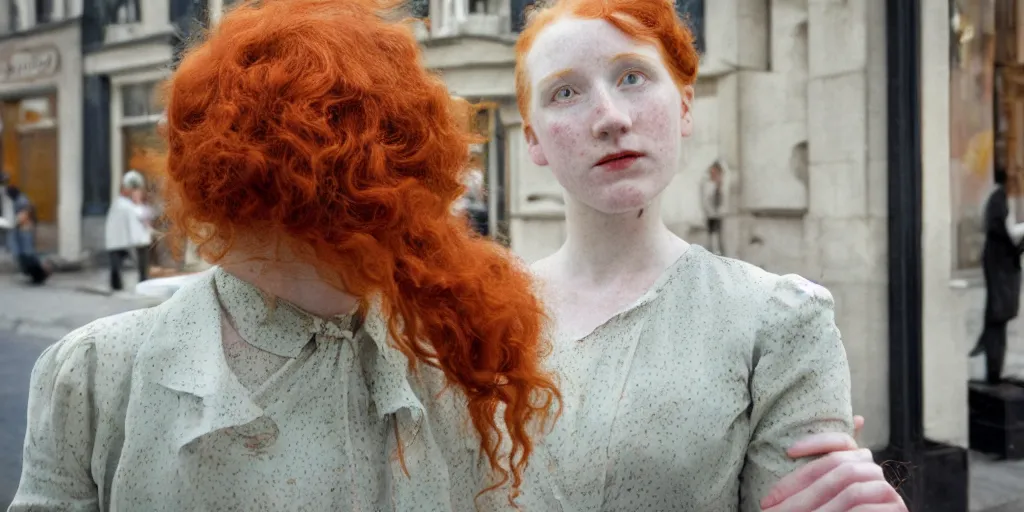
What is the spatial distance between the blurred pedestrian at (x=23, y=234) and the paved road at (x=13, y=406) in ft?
0.94

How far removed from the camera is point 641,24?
1455 millimetres

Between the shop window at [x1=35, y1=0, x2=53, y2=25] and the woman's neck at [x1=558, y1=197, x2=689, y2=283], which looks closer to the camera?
the woman's neck at [x1=558, y1=197, x2=689, y2=283]

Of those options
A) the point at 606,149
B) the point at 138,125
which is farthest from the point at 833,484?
the point at 138,125

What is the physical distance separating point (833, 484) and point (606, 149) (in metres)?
0.59

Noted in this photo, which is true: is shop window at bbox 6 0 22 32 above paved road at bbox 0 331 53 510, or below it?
above

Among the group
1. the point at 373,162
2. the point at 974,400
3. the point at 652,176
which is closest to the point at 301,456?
the point at 373,162

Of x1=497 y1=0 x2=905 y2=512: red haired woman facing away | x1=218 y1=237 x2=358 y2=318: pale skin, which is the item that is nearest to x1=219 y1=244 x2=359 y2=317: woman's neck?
x1=218 y1=237 x2=358 y2=318: pale skin

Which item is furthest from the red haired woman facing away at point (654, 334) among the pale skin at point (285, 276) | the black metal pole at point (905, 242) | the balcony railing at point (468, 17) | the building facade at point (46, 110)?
the building facade at point (46, 110)

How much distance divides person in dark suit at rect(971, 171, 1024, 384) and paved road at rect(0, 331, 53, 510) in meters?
3.19

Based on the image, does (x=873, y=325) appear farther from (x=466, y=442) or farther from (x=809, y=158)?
(x=466, y=442)

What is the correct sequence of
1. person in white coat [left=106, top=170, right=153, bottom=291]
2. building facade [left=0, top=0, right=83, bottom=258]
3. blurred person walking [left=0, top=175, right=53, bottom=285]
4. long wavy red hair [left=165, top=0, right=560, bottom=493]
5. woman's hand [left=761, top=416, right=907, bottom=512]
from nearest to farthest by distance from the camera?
long wavy red hair [left=165, top=0, right=560, bottom=493], woman's hand [left=761, top=416, right=907, bottom=512], person in white coat [left=106, top=170, right=153, bottom=291], building facade [left=0, top=0, right=83, bottom=258], blurred person walking [left=0, top=175, right=53, bottom=285]

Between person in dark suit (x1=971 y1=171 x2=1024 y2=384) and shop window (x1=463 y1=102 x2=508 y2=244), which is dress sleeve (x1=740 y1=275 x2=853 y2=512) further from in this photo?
person in dark suit (x1=971 y1=171 x2=1024 y2=384)

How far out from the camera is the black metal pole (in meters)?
2.98

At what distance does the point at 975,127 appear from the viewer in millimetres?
3105
